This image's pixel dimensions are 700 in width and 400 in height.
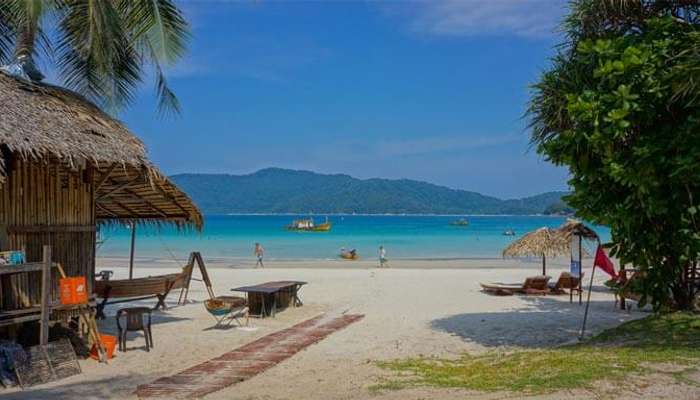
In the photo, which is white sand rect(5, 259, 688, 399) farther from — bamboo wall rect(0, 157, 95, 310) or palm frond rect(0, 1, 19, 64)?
palm frond rect(0, 1, 19, 64)

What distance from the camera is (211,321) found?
11930 millimetres

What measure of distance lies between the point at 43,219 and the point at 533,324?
7.96m

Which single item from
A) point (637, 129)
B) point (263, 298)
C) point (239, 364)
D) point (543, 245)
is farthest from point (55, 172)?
point (543, 245)

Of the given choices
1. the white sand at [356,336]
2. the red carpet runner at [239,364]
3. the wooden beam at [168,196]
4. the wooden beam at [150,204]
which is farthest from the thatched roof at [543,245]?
the wooden beam at [150,204]

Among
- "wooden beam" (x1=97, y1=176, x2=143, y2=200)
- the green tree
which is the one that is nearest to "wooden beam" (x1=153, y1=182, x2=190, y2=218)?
"wooden beam" (x1=97, y1=176, x2=143, y2=200)

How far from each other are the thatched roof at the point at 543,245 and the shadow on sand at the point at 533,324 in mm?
2022

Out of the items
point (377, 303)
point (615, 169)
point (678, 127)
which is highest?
point (678, 127)

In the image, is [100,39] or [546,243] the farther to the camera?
[546,243]

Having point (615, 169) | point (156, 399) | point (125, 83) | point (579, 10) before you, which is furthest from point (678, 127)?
point (125, 83)

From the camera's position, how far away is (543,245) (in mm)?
16062

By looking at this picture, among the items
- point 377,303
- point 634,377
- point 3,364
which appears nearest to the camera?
point 634,377

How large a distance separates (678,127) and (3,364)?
8.28 meters

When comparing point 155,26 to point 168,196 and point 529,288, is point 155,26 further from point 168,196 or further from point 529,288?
point 529,288

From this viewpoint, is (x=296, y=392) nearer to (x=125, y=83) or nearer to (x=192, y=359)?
(x=192, y=359)
